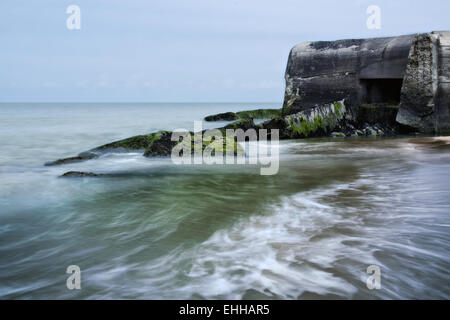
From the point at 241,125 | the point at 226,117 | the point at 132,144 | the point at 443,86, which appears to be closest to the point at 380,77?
the point at 443,86

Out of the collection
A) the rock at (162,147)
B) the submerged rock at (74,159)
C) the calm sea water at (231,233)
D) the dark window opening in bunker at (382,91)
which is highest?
the dark window opening in bunker at (382,91)

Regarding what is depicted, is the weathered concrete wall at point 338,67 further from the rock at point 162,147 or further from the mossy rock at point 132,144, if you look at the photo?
the rock at point 162,147

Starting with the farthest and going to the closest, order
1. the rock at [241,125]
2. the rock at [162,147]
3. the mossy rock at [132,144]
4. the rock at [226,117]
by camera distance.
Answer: the rock at [226,117] < the rock at [241,125] < the mossy rock at [132,144] < the rock at [162,147]

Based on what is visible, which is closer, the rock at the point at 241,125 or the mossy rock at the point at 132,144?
the mossy rock at the point at 132,144

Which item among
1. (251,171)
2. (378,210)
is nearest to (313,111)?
(251,171)

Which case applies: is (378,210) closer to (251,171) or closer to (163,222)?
(163,222)

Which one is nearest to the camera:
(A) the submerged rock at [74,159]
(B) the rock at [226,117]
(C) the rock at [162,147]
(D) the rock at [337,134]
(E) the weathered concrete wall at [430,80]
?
(A) the submerged rock at [74,159]

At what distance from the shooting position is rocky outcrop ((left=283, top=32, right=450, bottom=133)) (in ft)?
31.5

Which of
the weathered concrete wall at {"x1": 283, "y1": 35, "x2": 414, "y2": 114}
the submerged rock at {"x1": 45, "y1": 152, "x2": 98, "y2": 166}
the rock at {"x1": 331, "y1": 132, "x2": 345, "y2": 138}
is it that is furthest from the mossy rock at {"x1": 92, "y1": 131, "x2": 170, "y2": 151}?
the weathered concrete wall at {"x1": 283, "y1": 35, "x2": 414, "y2": 114}

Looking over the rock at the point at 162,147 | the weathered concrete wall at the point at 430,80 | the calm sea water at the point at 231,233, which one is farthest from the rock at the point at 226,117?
the calm sea water at the point at 231,233

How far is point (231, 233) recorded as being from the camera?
326 cm

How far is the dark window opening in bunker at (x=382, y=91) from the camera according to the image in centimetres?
1177

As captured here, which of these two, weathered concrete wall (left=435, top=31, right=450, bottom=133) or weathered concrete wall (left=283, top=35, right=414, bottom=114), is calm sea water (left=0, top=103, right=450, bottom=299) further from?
weathered concrete wall (left=283, top=35, right=414, bottom=114)

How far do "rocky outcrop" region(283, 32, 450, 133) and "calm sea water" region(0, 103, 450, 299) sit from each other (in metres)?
4.03
